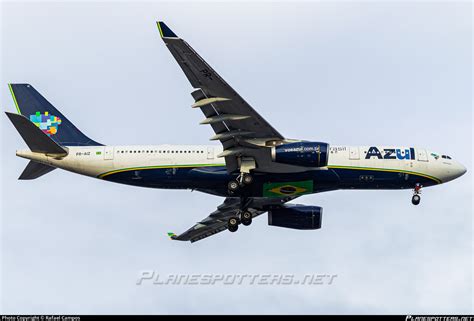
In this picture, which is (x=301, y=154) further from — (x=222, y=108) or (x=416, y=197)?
(x=416, y=197)

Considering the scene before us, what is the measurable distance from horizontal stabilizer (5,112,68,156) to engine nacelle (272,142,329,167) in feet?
44.2

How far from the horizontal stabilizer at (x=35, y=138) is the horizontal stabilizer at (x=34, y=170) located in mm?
1539

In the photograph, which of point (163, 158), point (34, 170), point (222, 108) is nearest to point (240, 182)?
point (163, 158)

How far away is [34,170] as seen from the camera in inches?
2388

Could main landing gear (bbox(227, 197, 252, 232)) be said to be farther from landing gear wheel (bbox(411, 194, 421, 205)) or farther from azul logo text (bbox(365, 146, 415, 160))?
landing gear wheel (bbox(411, 194, 421, 205))

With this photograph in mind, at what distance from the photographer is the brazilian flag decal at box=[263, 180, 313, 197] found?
5988 centimetres

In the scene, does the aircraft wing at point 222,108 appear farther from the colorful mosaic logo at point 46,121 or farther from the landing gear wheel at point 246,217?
the colorful mosaic logo at point 46,121

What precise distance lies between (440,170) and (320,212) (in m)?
9.41

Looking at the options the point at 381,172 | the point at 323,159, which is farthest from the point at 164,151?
the point at 381,172

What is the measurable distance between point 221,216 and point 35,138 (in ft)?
49.8

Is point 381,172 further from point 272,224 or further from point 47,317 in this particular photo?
point 47,317

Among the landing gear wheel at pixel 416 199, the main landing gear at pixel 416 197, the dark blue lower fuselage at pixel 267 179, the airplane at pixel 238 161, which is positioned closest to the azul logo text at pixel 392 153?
the airplane at pixel 238 161

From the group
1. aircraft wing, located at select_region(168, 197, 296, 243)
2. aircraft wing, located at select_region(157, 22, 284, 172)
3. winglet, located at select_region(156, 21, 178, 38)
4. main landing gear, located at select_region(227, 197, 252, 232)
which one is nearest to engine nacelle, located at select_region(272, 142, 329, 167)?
aircraft wing, located at select_region(157, 22, 284, 172)

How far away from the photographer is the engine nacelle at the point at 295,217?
66625 mm
